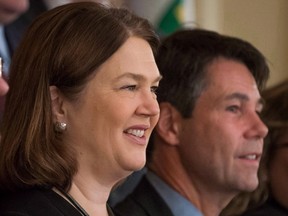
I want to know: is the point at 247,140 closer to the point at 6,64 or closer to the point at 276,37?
the point at 6,64

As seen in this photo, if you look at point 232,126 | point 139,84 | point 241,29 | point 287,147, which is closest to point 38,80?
point 139,84

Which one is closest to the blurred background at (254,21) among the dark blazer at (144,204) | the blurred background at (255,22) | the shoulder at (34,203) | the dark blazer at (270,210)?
the blurred background at (255,22)

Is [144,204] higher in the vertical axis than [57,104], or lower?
lower

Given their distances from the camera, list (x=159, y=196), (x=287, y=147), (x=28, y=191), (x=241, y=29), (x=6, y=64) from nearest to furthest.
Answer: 1. (x=28, y=191)
2. (x=159, y=196)
3. (x=6, y=64)
4. (x=287, y=147)
5. (x=241, y=29)

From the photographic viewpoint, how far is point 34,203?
1.62 metres

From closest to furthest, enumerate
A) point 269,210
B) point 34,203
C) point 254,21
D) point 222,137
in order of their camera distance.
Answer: point 34,203 → point 222,137 → point 269,210 → point 254,21

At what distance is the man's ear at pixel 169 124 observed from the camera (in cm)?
232

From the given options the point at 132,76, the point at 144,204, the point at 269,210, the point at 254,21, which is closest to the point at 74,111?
the point at 132,76

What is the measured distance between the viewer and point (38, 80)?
1679 mm

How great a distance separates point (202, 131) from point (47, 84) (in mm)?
736

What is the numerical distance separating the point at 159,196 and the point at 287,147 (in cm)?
54

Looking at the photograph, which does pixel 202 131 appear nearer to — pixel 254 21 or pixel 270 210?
pixel 270 210

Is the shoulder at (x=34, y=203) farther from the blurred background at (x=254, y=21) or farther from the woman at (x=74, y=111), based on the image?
the blurred background at (x=254, y=21)

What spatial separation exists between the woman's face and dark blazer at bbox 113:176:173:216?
40 cm
